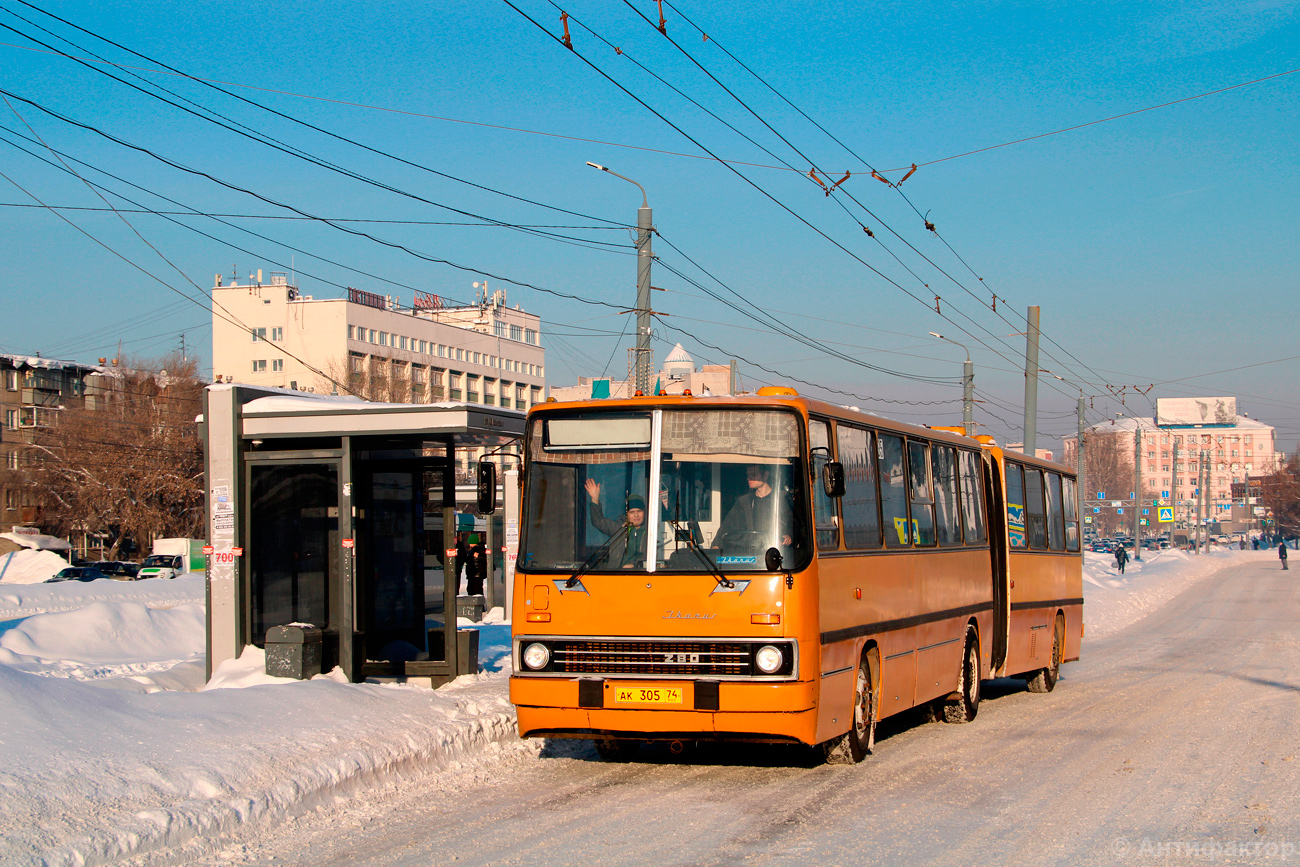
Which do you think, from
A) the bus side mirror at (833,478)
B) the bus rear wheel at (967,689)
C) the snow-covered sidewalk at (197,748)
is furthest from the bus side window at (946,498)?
the snow-covered sidewalk at (197,748)

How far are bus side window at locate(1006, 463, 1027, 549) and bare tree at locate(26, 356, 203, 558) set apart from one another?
6013 centimetres

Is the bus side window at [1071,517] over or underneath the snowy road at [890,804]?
over

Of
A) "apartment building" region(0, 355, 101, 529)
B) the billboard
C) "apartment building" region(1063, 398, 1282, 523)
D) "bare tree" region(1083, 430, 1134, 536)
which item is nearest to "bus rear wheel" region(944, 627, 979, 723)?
"apartment building" region(0, 355, 101, 529)

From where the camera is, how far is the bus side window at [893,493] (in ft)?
36.8

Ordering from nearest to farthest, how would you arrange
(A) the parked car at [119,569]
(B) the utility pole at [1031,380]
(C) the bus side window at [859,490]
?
(C) the bus side window at [859,490] < (B) the utility pole at [1031,380] < (A) the parked car at [119,569]

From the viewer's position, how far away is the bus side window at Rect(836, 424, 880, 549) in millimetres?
10206

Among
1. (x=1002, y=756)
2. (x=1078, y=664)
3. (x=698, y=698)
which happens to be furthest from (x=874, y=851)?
(x=1078, y=664)

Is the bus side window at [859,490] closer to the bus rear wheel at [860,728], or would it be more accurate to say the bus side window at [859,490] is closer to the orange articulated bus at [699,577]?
the orange articulated bus at [699,577]

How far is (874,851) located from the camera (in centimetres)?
688

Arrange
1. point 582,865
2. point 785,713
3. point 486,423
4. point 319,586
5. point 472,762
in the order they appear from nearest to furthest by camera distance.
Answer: point 582,865, point 785,713, point 472,762, point 486,423, point 319,586

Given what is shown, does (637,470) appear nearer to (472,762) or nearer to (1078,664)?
(472,762)

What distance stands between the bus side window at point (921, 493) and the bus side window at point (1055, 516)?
5.68m

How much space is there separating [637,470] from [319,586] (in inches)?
241

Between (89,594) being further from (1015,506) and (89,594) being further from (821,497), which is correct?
(821,497)
